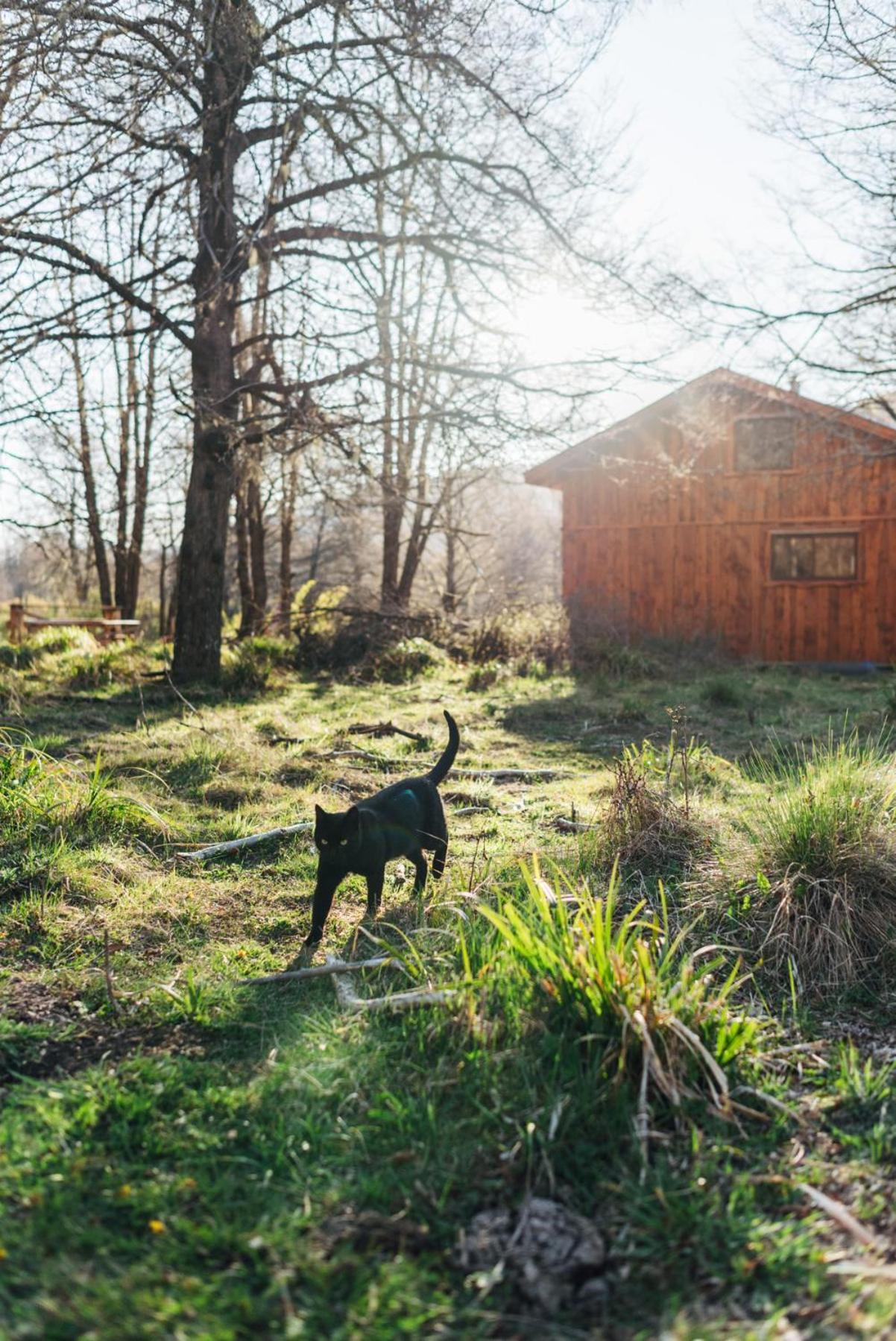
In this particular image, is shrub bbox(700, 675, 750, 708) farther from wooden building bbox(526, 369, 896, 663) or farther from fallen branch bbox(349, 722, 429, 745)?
wooden building bbox(526, 369, 896, 663)

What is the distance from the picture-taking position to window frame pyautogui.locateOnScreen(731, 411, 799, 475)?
18750mm

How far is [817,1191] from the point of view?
2436mm

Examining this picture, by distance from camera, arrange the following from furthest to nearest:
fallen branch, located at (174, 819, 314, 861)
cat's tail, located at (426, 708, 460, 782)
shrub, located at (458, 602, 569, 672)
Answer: shrub, located at (458, 602, 569, 672) → fallen branch, located at (174, 819, 314, 861) → cat's tail, located at (426, 708, 460, 782)

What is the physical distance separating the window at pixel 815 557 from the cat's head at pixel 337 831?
54.9 ft

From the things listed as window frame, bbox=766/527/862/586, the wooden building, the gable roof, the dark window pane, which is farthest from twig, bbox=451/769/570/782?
the dark window pane

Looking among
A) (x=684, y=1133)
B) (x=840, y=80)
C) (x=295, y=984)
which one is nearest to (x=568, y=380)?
(x=840, y=80)

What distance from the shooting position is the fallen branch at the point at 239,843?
16.9 ft

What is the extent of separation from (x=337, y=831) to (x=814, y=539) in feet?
56.6

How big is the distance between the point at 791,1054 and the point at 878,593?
56.4 ft

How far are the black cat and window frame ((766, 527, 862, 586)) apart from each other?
15.7 meters

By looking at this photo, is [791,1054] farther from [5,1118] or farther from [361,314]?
[361,314]

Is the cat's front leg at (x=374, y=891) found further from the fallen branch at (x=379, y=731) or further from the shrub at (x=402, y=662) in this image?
the shrub at (x=402, y=662)

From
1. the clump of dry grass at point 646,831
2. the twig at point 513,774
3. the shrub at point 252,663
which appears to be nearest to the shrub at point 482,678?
the shrub at point 252,663

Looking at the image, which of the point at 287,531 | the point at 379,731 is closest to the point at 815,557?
the point at 287,531
